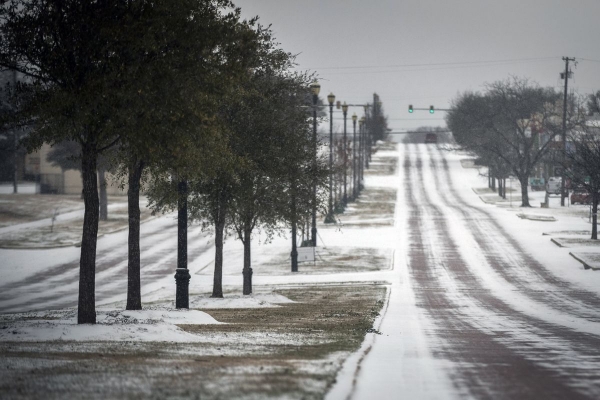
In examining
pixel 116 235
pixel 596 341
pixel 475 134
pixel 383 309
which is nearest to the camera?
pixel 596 341

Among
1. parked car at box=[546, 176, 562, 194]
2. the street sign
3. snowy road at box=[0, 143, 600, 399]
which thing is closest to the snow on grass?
snowy road at box=[0, 143, 600, 399]

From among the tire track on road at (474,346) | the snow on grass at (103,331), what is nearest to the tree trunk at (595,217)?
the tire track on road at (474,346)

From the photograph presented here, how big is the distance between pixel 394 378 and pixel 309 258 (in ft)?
110

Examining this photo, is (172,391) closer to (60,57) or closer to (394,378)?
(394,378)

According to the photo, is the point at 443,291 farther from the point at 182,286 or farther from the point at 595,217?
the point at 595,217

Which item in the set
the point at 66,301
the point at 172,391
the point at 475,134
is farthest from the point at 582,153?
the point at 475,134

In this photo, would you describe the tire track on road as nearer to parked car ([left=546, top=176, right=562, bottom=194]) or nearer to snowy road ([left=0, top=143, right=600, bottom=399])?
snowy road ([left=0, top=143, right=600, bottom=399])

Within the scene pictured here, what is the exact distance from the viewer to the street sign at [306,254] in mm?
44044

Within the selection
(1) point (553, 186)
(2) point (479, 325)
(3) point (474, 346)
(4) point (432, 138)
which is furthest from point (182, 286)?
(4) point (432, 138)

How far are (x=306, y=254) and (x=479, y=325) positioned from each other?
2343cm

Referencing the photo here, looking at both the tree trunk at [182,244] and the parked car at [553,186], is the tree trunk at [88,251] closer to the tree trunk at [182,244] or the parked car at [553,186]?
the tree trunk at [182,244]

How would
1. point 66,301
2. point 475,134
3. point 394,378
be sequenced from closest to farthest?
point 394,378 < point 66,301 < point 475,134

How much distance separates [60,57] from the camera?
1552 centimetres

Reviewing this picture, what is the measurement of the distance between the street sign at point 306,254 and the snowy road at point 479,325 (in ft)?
15.3
